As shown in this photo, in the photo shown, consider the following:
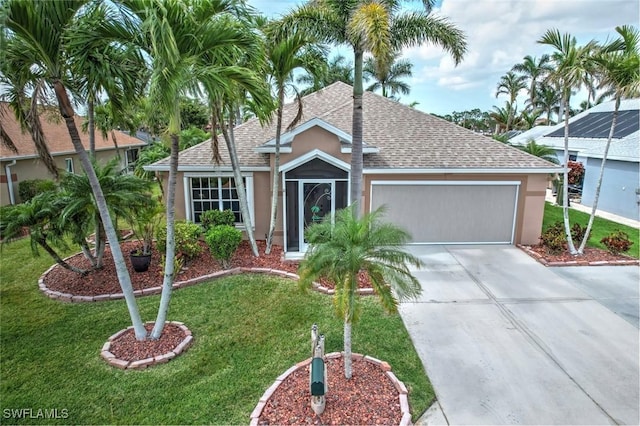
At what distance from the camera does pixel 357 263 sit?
17.0 feet

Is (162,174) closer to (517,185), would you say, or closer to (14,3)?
(14,3)

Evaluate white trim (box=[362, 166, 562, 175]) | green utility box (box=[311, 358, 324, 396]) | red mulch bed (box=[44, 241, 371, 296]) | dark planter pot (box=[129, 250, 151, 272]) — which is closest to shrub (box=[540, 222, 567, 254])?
white trim (box=[362, 166, 562, 175])

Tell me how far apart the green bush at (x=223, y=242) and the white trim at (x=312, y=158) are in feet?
8.48

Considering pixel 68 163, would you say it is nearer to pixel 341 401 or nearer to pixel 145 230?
pixel 145 230

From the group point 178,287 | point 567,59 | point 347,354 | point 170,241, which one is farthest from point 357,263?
point 567,59

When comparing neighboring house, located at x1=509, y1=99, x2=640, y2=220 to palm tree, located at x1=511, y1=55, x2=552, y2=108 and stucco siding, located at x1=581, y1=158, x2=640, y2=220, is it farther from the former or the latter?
palm tree, located at x1=511, y1=55, x2=552, y2=108

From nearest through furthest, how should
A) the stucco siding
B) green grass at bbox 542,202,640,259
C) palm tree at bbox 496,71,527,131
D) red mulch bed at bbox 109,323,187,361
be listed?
red mulch bed at bbox 109,323,187,361, green grass at bbox 542,202,640,259, the stucco siding, palm tree at bbox 496,71,527,131

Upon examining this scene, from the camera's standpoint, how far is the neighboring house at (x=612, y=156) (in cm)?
1677

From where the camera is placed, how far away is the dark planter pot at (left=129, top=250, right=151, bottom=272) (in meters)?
10.1

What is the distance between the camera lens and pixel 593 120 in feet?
77.4

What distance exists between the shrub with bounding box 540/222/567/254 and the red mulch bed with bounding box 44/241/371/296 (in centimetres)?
654

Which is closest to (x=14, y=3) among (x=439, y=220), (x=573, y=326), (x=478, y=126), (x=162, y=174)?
(x=162, y=174)

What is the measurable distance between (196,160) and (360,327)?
8.08m

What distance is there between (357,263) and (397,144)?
9.22 metres
